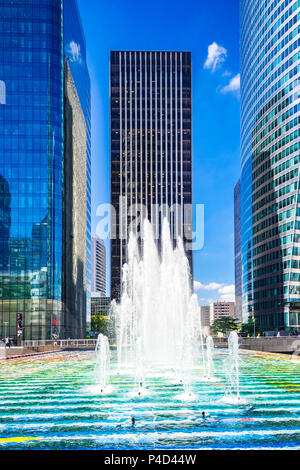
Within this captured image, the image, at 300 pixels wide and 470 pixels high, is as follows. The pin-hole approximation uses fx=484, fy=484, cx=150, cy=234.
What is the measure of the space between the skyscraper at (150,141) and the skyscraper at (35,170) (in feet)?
172

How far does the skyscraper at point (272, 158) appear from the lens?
8362cm

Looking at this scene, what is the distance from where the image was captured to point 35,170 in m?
75.0

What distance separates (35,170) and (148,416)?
66.7 m

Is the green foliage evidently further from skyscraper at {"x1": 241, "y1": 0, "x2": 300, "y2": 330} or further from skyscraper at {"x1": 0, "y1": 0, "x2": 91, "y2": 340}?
skyscraper at {"x1": 0, "y1": 0, "x2": 91, "y2": 340}

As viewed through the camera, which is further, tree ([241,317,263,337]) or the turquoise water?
tree ([241,317,263,337])

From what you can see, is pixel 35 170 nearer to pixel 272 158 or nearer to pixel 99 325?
pixel 272 158

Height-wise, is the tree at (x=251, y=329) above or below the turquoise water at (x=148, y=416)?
below

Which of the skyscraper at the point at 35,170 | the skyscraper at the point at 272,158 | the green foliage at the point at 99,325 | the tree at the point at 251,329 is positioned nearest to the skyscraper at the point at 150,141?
the green foliage at the point at 99,325

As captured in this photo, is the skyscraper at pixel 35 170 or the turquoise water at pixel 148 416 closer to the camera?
the turquoise water at pixel 148 416

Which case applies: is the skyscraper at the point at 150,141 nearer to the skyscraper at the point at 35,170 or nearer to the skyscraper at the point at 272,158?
the skyscraper at the point at 272,158

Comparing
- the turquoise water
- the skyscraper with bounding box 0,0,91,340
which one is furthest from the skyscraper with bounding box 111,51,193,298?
the turquoise water

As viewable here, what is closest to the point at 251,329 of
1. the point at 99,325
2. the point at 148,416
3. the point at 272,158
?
the point at 272,158

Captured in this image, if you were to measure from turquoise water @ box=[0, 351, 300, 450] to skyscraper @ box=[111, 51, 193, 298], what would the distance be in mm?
113471

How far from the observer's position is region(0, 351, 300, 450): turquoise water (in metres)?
9.63
